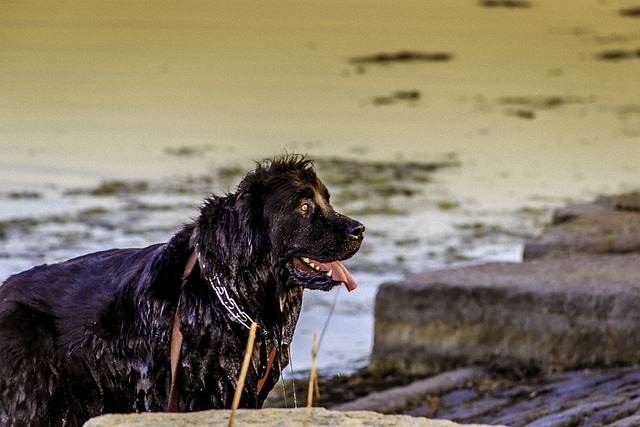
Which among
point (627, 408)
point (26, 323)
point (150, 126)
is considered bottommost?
point (627, 408)

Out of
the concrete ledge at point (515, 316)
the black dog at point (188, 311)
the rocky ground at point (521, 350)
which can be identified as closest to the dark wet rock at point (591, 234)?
the rocky ground at point (521, 350)

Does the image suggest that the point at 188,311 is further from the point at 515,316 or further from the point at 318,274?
the point at 515,316

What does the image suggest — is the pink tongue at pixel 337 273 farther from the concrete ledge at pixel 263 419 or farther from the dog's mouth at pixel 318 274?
the concrete ledge at pixel 263 419

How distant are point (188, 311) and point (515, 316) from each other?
3.74m

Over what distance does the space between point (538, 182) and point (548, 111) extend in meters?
3.83

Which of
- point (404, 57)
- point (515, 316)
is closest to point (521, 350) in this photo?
point (515, 316)

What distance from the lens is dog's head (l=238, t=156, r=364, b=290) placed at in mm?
5777

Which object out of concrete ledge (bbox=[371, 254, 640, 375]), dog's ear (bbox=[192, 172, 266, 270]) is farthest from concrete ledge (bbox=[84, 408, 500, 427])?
concrete ledge (bbox=[371, 254, 640, 375])

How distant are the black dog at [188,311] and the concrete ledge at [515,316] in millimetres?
3137

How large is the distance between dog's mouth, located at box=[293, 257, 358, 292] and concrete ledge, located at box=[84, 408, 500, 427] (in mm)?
1257

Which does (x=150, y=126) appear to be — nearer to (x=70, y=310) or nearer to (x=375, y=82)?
(x=375, y=82)

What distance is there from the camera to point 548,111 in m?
19.0

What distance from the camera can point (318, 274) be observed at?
5844 millimetres

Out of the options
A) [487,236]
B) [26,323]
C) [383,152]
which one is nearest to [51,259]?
[487,236]
